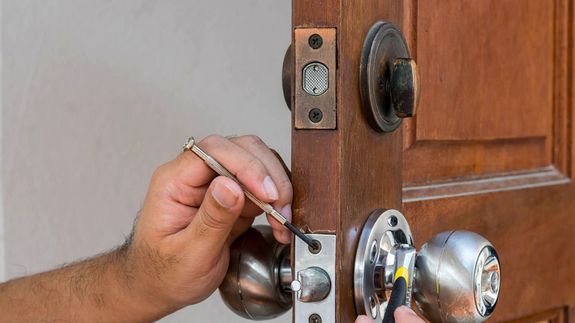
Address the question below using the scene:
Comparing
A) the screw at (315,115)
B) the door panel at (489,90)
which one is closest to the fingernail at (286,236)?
the screw at (315,115)

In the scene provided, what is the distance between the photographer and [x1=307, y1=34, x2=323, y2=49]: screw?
0.62 m

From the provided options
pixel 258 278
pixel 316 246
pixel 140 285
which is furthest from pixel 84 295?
pixel 316 246

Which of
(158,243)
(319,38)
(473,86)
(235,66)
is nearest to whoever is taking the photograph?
(319,38)

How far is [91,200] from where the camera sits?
40.3 inches

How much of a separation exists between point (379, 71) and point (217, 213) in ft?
0.53

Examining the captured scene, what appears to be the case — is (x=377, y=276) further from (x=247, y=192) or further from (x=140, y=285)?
(x=140, y=285)

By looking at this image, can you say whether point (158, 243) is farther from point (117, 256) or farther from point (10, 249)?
point (10, 249)

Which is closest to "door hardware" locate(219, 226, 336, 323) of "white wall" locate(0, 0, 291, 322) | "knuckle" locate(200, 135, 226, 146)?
"knuckle" locate(200, 135, 226, 146)

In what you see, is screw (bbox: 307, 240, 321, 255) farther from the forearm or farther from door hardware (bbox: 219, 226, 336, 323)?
the forearm

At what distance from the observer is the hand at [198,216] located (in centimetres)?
66

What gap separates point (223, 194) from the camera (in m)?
0.66

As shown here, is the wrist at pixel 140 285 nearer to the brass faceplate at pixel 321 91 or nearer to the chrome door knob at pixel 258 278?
the chrome door knob at pixel 258 278

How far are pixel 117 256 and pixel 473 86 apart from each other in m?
0.40

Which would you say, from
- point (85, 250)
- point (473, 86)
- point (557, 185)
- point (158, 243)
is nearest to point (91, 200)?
point (85, 250)
